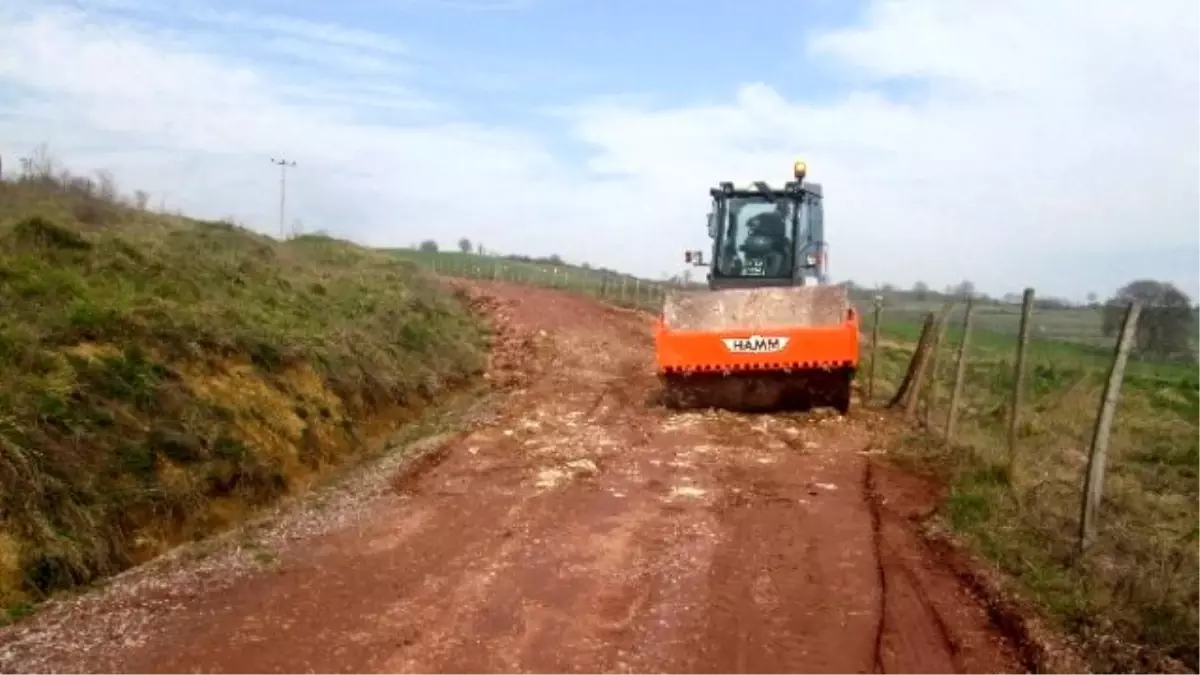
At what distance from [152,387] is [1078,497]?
29.0 feet

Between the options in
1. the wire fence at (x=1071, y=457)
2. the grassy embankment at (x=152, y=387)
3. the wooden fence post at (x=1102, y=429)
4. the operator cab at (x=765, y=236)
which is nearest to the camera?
the wire fence at (x=1071, y=457)

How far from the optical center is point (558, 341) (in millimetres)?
25484

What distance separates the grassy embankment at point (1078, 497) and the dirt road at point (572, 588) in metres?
0.61

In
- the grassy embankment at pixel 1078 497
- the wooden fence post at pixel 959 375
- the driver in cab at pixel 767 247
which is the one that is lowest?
the grassy embankment at pixel 1078 497

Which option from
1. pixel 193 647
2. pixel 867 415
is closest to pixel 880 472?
pixel 867 415

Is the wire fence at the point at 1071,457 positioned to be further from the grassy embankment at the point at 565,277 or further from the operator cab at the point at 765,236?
the grassy embankment at the point at 565,277

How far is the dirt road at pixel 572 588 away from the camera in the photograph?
20.3 feet

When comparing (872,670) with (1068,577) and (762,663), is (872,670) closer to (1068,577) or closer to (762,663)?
(762,663)

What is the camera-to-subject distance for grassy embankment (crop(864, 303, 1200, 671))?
6.75 meters

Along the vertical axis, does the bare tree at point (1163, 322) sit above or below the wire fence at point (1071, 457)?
above

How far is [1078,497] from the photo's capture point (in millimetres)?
10109

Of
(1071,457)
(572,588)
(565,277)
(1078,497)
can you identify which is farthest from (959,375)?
(565,277)

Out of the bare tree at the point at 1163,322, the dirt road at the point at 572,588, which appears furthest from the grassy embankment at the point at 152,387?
the bare tree at the point at 1163,322

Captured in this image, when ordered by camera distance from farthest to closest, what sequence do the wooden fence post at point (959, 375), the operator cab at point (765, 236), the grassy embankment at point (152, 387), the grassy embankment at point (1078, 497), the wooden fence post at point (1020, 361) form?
the operator cab at point (765, 236)
the wooden fence post at point (959, 375)
the wooden fence post at point (1020, 361)
the grassy embankment at point (152, 387)
the grassy embankment at point (1078, 497)
